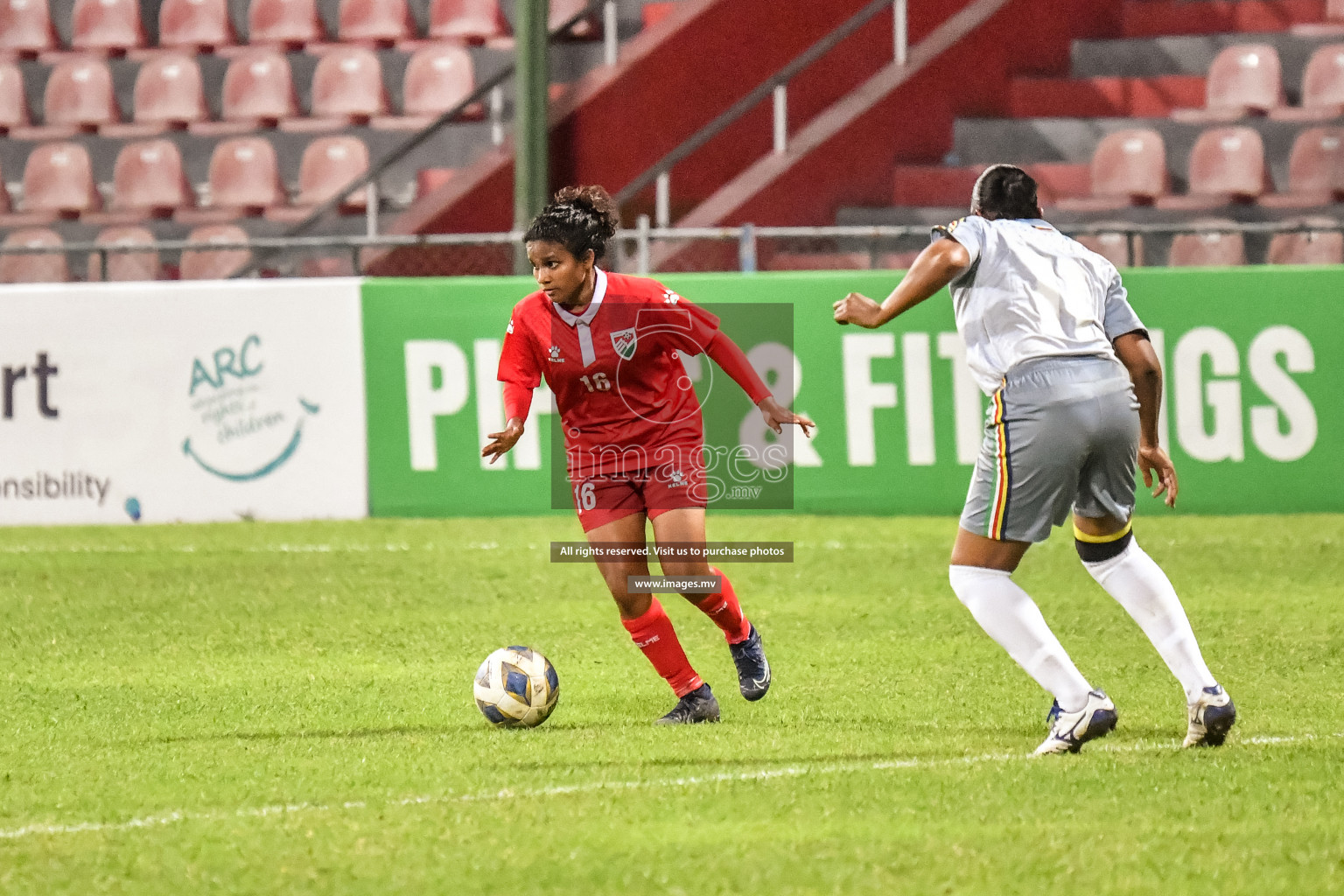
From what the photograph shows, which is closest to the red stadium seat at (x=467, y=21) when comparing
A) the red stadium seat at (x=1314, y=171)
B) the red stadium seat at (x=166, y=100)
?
the red stadium seat at (x=166, y=100)

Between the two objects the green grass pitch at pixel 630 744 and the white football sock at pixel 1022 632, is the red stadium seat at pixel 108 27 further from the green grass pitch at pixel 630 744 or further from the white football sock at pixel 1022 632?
the white football sock at pixel 1022 632

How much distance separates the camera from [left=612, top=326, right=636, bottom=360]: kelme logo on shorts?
6246mm

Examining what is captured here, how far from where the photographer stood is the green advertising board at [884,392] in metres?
12.0

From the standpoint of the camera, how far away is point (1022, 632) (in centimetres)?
555

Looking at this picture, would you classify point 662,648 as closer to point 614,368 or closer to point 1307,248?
point 614,368

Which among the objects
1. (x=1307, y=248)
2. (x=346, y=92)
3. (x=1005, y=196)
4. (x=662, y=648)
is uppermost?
(x=346, y=92)

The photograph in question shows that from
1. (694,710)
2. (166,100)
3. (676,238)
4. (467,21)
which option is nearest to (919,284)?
(694,710)

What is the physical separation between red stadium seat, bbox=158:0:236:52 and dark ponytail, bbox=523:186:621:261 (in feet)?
49.8

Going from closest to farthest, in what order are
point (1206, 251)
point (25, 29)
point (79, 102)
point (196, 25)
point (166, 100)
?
1. point (1206, 251)
2. point (166, 100)
3. point (79, 102)
4. point (196, 25)
5. point (25, 29)

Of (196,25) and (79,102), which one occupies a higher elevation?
(196,25)

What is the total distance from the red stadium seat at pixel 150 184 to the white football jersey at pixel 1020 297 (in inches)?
569

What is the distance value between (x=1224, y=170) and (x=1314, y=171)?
734 millimetres

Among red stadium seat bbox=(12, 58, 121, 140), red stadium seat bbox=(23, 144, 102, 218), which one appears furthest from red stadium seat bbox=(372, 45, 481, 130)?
red stadium seat bbox=(12, 58, 121, 140)

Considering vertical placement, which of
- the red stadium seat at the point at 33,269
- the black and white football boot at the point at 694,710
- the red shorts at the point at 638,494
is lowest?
the black and white football boot at the point at 694,710
